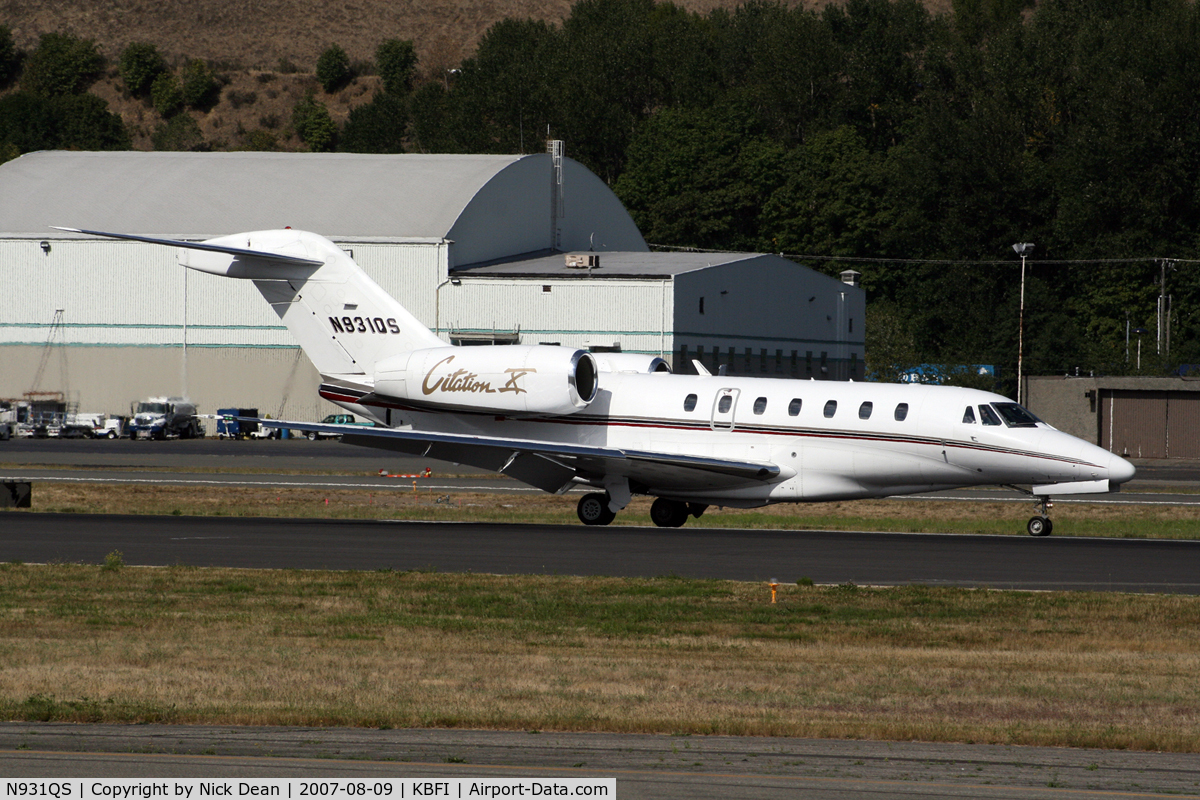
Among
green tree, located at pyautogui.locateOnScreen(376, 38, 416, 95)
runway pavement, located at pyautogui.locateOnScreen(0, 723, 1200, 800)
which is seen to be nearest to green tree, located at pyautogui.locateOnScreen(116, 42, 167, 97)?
green tree, located at pyautogui.locateOnScreen(376, 38, 416, 95)

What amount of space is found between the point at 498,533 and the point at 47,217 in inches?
2028

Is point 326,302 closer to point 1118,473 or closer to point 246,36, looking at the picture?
point 1118,473

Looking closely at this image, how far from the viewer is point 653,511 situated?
3219 centimetres

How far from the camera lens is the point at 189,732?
1128 cm

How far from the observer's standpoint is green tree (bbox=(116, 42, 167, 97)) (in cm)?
17212

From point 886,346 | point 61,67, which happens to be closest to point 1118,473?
point 886,346

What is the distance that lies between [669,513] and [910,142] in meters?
80.8

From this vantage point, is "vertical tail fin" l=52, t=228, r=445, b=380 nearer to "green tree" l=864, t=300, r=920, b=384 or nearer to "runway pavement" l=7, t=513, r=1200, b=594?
"runway pavement" l=7, t=513, r=1200, b=594

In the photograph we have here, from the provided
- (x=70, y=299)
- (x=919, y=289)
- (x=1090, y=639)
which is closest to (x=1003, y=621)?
(x=1090, y=639)

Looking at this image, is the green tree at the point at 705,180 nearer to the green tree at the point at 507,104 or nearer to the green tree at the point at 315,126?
the green tree at the point at 507,104

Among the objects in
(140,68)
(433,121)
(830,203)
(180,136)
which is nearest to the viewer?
(830,203)

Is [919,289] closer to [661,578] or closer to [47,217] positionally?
[47,217]

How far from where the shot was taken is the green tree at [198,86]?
169 m

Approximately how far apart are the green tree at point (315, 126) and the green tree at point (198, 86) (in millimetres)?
12514
